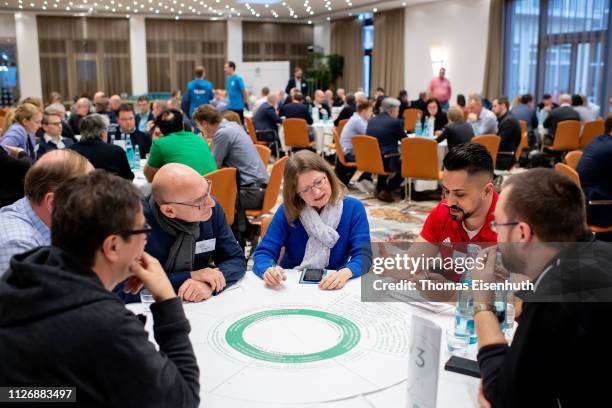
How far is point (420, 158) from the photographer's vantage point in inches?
255

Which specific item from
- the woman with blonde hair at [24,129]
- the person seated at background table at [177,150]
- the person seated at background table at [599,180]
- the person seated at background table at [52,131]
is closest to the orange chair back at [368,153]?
the person seated at background table at [177,150]

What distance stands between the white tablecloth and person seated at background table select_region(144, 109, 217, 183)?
2.55 meters

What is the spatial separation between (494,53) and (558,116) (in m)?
4.33

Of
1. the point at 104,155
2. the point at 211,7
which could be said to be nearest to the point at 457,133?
the point at 104,155

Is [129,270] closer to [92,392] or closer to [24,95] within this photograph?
[92,392]

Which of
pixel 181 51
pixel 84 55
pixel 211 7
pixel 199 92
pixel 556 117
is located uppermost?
pixel 211 7

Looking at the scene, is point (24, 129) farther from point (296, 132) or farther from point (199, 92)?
point (199, 92)

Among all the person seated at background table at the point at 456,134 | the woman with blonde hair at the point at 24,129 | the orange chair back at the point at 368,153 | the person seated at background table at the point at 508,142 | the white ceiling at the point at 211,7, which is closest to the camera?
the woman with blonde hair at the point at 24,129

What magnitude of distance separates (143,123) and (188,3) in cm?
703

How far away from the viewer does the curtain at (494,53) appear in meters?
12.8

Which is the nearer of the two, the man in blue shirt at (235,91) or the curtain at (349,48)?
the man in blue shirt at (235,91)

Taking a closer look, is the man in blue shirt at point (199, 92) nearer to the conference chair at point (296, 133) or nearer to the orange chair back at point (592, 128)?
the conference chair at point (296, 133)

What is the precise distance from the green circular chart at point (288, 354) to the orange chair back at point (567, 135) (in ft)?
26.9

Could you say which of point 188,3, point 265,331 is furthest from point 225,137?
point 188,3
